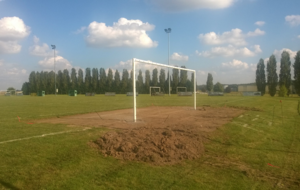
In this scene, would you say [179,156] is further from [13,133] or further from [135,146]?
[13,133]

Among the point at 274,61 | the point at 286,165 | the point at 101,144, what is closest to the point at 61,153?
the point at 101,144

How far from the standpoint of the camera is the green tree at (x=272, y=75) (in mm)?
58500

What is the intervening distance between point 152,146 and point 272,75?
62452 millimetres

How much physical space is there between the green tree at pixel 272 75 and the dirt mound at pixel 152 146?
59043mm

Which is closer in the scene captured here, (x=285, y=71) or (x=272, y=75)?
(x=285, y=71)

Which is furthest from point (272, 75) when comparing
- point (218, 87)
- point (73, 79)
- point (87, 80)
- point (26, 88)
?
point (26, 88)

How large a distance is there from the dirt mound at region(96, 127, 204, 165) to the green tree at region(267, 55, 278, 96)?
5904 cm

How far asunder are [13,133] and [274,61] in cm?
6524

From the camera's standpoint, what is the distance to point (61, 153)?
5.98 m

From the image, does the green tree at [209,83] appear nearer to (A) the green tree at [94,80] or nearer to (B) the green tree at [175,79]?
(B) the green tree at [175,79]

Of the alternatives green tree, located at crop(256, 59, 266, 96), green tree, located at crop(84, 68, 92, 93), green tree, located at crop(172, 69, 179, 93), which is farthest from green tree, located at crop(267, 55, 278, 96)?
green tree, located at crop(84, 68, 92, 93)

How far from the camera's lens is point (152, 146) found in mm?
6469

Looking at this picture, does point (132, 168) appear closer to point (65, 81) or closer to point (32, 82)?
point (65, 81)

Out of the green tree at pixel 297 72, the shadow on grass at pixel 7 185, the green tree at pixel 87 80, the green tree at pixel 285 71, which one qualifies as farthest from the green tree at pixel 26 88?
the shadow on grass at pixel 7 185
